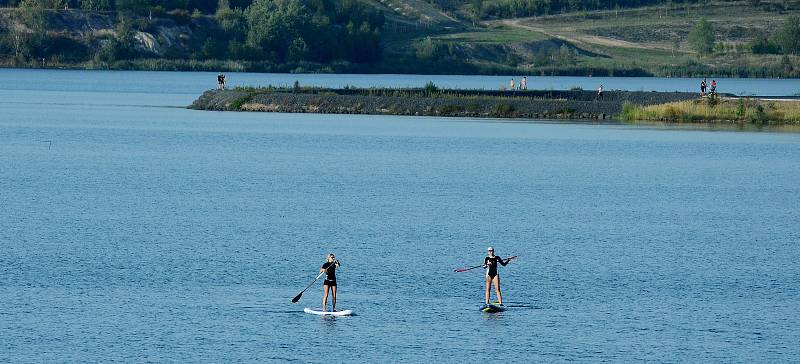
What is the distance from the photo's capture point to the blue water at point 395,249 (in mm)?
36625

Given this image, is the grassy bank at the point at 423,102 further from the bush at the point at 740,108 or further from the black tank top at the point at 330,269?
the black tank top at the point at 330,269

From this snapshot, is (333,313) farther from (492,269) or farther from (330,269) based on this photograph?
(492,269)

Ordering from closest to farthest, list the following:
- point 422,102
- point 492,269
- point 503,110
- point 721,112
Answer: point 492,269
point 721,112
point 503,110
point 422,102

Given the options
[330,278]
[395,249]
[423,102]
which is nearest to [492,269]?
[330,278]

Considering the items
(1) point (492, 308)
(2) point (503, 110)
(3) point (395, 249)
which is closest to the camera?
(1) point (492, 308)

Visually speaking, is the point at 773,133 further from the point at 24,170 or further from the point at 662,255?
the point at 662,255

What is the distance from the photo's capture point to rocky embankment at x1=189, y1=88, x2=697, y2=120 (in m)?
136

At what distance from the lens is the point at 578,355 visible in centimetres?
3525

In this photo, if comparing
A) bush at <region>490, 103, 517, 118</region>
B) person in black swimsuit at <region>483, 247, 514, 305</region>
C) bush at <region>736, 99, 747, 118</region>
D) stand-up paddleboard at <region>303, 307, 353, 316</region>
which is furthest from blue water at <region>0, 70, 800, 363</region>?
bush at <region>490, 103, 517, 118</region>

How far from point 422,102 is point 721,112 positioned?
27.5 metres

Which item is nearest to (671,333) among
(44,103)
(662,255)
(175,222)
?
(662,255)

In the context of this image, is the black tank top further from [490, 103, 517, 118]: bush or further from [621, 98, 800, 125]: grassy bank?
[490, 103, 517, 118]: bush

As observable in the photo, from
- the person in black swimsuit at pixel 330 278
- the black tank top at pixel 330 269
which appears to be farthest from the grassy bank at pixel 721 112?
the black tank top at pixel 330 269

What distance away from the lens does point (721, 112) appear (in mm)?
125625
